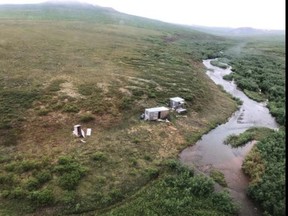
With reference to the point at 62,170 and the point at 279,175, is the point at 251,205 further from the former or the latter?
the point at 62,170

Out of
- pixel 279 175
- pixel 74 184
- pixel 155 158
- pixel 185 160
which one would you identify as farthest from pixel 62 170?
pixel 279 175

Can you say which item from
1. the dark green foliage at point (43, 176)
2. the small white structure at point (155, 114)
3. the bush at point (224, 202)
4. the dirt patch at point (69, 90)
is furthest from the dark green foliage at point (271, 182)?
the dirt patch at point (69, 90)

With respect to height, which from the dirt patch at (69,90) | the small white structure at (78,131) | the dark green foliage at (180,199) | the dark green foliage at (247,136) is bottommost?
the dirt patch at (69,90)

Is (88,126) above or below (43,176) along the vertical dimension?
below

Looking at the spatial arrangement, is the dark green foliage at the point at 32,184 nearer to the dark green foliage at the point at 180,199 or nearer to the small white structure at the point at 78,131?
the dark green foliage at the point at 180,199

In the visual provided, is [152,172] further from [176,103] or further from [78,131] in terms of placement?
[176,103]

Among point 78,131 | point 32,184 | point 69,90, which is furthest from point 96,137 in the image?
point 69,90
